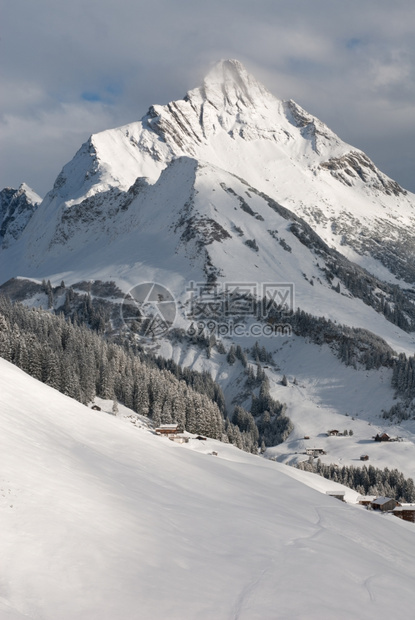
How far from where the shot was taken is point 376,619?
2033 cm

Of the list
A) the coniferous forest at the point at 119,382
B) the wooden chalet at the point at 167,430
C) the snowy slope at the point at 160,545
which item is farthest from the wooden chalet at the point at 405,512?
the coniferous forest at the point at 119,382


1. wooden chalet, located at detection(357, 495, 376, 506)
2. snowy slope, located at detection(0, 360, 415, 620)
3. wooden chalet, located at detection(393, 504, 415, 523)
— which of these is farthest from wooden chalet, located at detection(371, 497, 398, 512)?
snowy slope, located at detection(0, 360, 415, 620)

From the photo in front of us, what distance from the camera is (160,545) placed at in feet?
75.7

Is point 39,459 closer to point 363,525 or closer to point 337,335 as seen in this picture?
point 363,525

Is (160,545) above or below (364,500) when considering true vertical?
above

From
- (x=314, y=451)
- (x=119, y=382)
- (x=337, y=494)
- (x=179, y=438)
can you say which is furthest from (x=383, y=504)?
(x=119, y=382)

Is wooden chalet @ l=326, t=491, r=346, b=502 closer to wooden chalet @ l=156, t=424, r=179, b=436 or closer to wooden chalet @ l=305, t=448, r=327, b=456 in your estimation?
wooden chalet @ l=156, t=424, r=179, b=436

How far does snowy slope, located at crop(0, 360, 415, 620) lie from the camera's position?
18156 millimetres

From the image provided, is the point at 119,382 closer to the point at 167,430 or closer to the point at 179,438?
the point at 167,430

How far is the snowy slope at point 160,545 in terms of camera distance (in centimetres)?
1816

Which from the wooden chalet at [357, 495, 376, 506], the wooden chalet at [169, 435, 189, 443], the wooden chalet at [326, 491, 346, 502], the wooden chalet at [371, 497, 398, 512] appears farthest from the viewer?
the wooden chalet at [169, 435, 189, 443]

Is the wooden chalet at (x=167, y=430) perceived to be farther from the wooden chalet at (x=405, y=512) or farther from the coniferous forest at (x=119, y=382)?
the wooden chalet at (x=405, y=512)

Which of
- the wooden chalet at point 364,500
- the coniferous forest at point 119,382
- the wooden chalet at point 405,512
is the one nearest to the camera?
the wooden chalet at point 405,512

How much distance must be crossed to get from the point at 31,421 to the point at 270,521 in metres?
16.4
